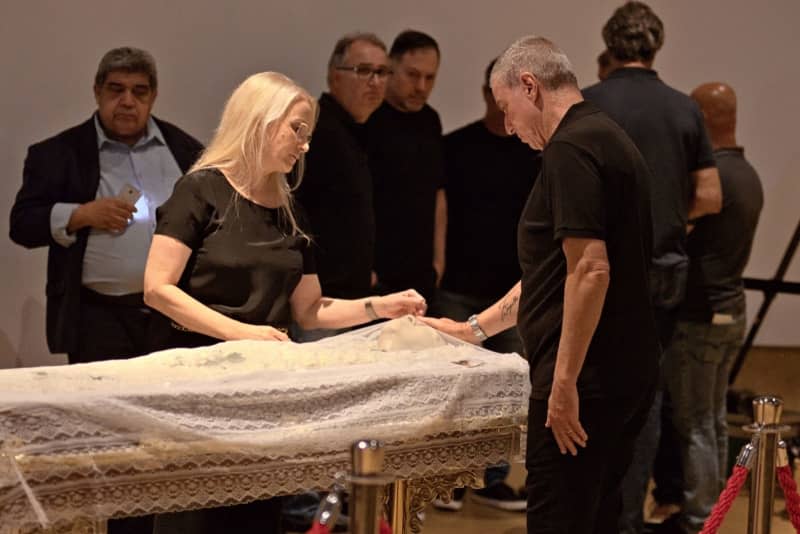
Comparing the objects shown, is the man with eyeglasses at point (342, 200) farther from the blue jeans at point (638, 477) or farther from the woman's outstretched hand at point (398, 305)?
the blue jeans at point (638, 477)

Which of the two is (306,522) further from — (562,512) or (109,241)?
(562,512)

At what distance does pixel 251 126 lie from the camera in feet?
12.0

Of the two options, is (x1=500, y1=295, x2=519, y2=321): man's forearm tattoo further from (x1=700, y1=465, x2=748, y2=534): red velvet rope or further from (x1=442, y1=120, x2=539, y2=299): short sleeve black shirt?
(x1=442, y1=120, x2=539, y2=299): short sleeve black shirt

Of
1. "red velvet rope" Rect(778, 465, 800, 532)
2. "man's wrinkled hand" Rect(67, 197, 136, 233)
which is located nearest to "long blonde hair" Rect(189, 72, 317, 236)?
"man's wrinkled hand" Rect(67, 197, 136, 233)

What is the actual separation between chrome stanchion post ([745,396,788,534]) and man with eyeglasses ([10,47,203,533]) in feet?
6.77

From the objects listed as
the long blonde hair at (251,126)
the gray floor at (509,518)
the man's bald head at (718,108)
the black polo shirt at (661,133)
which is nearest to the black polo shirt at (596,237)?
the long blonde hair at (251,126)

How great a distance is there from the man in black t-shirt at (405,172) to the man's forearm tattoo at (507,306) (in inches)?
62.6

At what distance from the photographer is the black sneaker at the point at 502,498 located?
551 cm

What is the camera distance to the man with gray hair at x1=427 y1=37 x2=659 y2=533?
3.06 m

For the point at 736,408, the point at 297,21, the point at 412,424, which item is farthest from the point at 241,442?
the point at 736,408

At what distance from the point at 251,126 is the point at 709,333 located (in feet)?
7.45

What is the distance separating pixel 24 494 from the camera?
284cm

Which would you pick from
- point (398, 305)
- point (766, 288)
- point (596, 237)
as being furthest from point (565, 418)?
point (766, 288)

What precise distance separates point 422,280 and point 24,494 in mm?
2756
